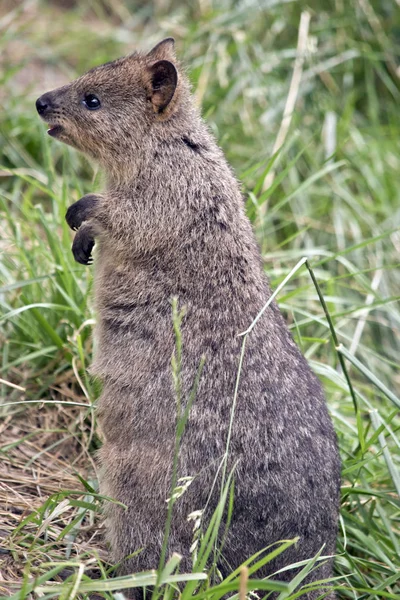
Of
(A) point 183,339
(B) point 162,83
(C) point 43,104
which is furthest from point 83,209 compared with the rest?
(A) point 183,339

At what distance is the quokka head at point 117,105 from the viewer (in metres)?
4.28

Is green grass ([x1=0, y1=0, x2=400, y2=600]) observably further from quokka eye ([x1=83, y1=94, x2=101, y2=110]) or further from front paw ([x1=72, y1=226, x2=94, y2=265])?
quokka eye ([x1=83, y1=94, x2=101, y2=110])

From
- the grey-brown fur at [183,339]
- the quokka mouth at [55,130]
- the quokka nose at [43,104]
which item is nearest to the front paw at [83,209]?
the grey-brown fur at [183,339]

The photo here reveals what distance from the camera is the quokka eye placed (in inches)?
174

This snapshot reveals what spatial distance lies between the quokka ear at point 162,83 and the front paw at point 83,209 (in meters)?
0.56

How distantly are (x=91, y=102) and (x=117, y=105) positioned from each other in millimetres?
161

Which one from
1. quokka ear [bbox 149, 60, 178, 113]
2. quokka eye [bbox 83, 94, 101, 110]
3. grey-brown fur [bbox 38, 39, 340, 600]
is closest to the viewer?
grey-brown fur [bbox 38, 39, 340, 600]

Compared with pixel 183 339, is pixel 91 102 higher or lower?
higher

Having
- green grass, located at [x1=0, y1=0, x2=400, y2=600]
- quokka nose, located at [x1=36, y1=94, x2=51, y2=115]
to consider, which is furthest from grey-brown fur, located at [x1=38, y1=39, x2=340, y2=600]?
green grass, located at [x1=0, y1=0, x2=400, y2=600]

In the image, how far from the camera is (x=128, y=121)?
170 inches

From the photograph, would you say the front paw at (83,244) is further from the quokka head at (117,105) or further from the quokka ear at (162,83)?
the quokka ear at (162,83)

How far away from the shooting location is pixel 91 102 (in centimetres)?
443

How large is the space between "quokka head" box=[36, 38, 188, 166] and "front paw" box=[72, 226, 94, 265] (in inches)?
15.9

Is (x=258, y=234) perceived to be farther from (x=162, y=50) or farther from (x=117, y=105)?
(x=117, y=105)
